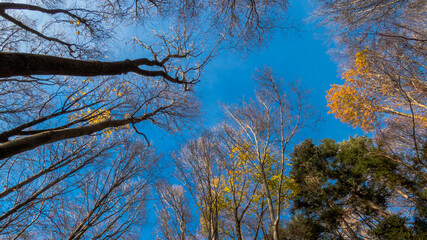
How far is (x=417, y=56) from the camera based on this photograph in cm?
621

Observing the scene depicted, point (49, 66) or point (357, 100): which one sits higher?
point (357, 100)

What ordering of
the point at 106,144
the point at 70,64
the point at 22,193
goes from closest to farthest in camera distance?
the point at 70,64, the point at 22,193, the point at 106,144

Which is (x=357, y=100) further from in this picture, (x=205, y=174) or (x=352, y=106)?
(x=205, y=174)

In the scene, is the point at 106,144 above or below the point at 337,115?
below

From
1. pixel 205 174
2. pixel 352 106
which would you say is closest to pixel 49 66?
pixel 205 174

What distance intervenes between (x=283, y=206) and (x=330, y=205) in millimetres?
→ 2539

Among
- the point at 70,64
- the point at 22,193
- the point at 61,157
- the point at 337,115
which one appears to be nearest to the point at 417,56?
the point at 337,115

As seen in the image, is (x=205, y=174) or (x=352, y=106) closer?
(x=205, y=174)

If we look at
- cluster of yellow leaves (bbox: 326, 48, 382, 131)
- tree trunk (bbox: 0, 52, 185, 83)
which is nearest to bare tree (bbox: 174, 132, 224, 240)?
tree trunk (bbox: 0, 52, 185, 83)

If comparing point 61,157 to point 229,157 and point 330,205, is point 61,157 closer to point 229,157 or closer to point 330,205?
point 229,157

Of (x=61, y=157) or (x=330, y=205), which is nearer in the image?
(x=61, y=157)

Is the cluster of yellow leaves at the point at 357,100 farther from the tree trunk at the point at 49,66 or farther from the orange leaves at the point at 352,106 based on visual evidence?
the tree trunk at the point at 49,66

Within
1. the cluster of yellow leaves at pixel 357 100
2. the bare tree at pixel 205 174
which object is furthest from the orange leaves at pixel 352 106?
the bare tree at pixel 205 174

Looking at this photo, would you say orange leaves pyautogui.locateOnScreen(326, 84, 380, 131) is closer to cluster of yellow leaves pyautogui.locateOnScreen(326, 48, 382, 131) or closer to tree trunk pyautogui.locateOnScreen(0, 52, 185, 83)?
cluster of yellow leaves pyautogui.locateOnScreen(326, 48, 382, 131)
